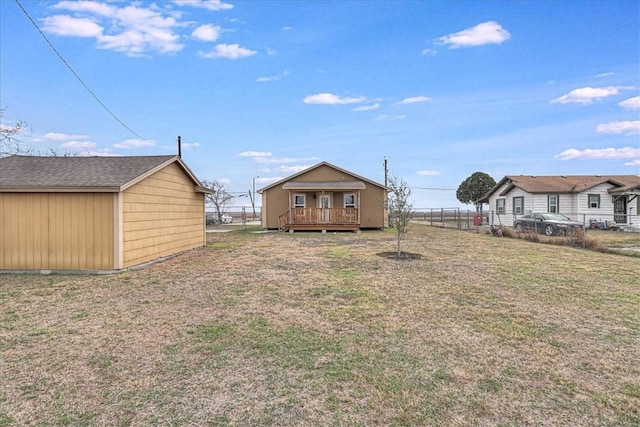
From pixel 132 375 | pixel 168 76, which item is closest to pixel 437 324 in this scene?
pixel 132 375

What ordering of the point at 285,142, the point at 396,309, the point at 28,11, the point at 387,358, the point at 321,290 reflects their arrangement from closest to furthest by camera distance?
the point at 387,358 → the point at 396,309 → the point at 321,290 → the point at 28,11 → the point at 285,142

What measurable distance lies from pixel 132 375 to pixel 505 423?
3083 mm

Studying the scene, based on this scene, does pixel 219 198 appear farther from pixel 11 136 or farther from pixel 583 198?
pixel 583 198

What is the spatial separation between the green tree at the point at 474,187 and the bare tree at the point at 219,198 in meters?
25.5

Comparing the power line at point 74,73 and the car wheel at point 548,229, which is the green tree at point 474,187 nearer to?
the car wheel at point 548,229

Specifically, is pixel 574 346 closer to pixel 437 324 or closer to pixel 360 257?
pixel 437 324

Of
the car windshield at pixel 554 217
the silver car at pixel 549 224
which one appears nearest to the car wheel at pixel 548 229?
the silver car at pixel 549 224

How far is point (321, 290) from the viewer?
6395 millimetres

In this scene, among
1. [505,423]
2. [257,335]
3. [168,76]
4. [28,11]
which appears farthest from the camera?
[168,76]

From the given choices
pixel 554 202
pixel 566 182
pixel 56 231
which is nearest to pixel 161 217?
pixel 56 231

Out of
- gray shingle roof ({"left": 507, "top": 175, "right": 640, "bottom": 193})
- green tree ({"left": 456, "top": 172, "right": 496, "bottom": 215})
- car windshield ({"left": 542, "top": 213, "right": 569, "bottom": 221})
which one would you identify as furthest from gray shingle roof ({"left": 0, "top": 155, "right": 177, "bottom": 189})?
green tree ({"left": 456, "top": 172, "right": 496, "bottom": 215})

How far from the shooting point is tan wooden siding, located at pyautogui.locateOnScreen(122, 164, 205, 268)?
8.96 metres

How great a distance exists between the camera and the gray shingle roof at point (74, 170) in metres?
8.41

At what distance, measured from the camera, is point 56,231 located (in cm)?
847
